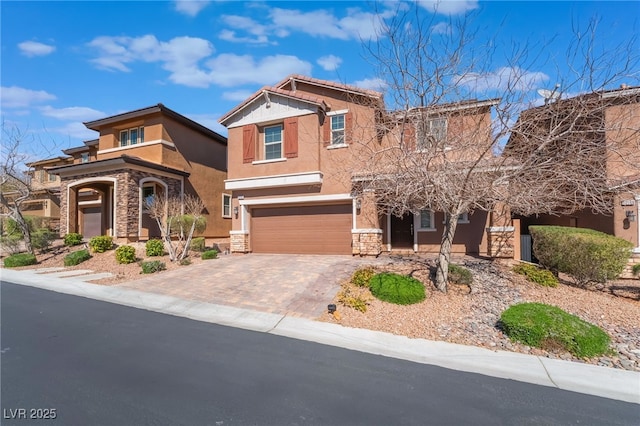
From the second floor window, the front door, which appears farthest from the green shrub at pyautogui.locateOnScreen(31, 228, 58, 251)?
the front door

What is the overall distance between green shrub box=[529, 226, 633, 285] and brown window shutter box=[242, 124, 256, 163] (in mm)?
12165

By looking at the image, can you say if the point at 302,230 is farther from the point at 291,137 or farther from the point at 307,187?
the point at 291,137

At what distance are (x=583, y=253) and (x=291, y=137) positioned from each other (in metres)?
11.4

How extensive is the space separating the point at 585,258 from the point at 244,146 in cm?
1379

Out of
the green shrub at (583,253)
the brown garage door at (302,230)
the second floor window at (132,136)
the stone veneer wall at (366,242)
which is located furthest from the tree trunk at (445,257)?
the second floor window at (132,136)

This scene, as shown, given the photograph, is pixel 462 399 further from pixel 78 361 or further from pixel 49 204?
pixel 49 204

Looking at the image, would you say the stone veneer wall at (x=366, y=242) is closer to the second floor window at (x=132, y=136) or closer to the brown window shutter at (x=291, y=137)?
the brown window shutter at (x=291, y=137)

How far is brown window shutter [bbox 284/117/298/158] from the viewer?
14727 mm

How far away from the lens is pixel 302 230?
15.2 meters

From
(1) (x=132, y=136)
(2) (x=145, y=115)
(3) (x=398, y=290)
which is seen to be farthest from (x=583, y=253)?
(1) (x=132, y=136)

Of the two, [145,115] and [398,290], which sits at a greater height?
[145,115]

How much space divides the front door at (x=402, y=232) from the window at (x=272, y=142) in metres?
6.41

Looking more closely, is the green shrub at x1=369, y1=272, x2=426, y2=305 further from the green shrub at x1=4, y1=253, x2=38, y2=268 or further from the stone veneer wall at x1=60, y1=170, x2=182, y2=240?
the green shrub at x1=4, y1=253, x2=38, y2=268

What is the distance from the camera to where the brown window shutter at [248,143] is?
15.6 metres
